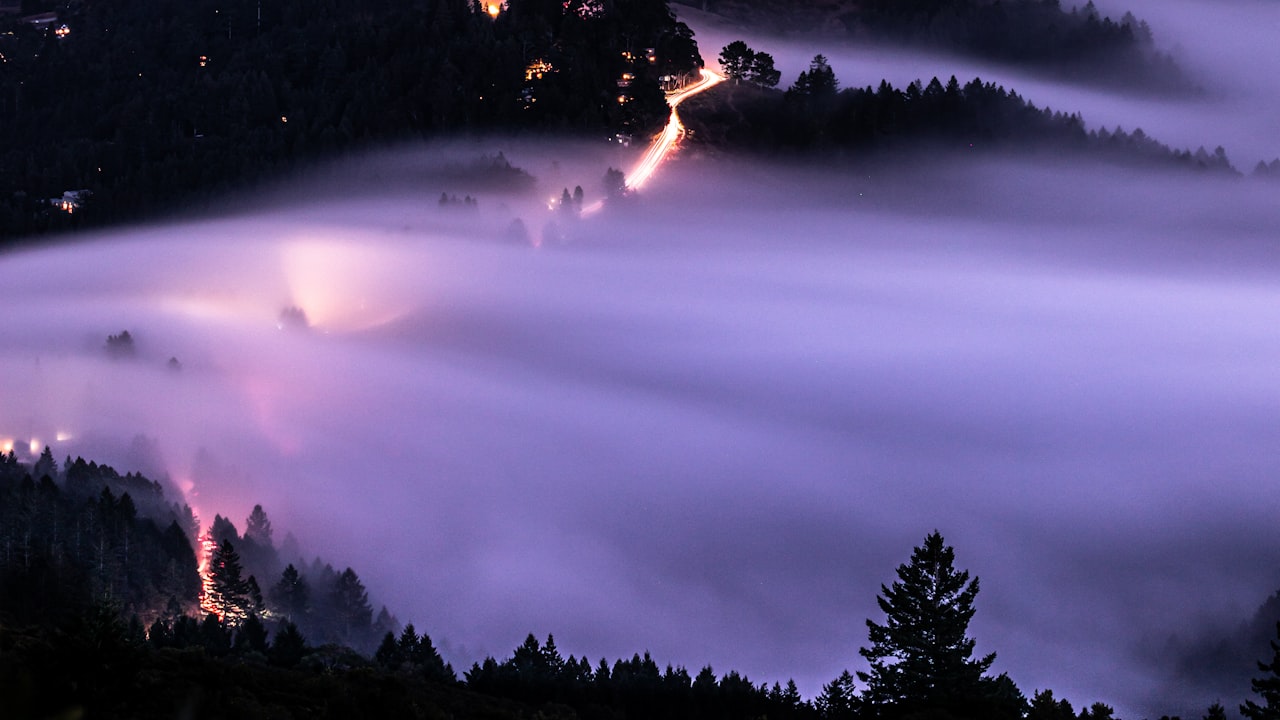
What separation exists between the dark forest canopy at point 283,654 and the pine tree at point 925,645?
0.07m

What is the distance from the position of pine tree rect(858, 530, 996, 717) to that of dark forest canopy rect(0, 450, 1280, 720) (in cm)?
7

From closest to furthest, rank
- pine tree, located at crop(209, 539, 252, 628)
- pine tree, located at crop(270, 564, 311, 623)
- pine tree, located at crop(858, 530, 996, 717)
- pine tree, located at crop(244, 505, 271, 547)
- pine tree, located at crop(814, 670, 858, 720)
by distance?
pine tree, located at crop(858, 530, 996, 717) → pine tree, located at crop(814, 670, 858, 720) → pine tree, located at crop(209, 539, 252, 628) → pine tree, located at crop(270, 564, 311, 623) → pine tree, located at crop(244, 505, 271, 547)

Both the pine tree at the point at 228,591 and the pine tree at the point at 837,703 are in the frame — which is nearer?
the pine tree at the point at 837,703

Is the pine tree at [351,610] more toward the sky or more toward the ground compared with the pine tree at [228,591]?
more toward the sky

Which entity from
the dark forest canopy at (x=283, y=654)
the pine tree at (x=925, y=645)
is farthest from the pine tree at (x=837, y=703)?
the pine tree at (x=925, y=645)

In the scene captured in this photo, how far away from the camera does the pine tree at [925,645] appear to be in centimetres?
4725

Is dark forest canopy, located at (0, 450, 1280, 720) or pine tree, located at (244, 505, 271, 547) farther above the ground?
pine tree, located at (244, 505, 271, 547)

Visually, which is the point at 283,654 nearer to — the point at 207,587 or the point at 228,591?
the point at 228,591

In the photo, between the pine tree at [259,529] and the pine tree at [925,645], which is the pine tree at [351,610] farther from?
the pine tree at [925,645]

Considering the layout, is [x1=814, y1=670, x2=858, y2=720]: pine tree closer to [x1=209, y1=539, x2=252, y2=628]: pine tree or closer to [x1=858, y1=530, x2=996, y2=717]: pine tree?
[x1=858, y1=530, x2=996, y2=717]: pine tree

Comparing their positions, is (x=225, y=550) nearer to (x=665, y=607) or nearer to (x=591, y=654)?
(x=591, y=654)

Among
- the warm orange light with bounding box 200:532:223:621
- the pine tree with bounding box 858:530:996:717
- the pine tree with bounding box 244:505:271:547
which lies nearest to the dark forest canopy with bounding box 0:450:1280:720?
the pine tree with bounding box 858:530:996:717

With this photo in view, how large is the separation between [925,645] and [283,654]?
2711 centimetres

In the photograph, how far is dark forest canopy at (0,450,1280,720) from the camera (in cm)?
3338
